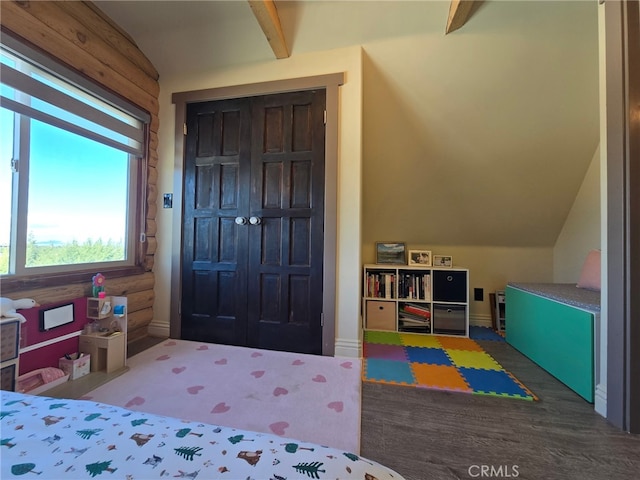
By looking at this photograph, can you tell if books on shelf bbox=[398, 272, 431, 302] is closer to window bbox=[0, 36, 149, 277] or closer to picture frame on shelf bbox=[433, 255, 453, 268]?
picture frame on shelf bbox=[433, 255, 453, 268]

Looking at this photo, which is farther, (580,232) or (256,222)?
(580,232)

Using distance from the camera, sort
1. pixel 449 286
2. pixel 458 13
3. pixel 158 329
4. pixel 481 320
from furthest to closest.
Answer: pixel 481 320 → pixel 449 286 → pixel 158 329 → pixel 458 13

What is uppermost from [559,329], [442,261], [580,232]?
[580,232]

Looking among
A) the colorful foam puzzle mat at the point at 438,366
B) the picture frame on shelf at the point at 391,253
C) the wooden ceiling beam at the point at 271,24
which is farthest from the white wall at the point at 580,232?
the wooden ceiling beam at the point at 271,24

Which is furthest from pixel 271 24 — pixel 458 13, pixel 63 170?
pixel 63 170

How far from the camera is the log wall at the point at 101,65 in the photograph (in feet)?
4.95

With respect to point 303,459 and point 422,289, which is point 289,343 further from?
point 303,459

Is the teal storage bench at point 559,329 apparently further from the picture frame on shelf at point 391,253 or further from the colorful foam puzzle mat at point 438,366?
the picture frame on shelf at point 391,253

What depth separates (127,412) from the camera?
2.14ft

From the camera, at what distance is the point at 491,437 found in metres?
1.19

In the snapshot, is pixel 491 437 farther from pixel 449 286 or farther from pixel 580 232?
pixel 580 232

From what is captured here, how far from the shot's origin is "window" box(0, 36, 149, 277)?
1472 mm

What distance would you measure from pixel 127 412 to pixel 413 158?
2643mm

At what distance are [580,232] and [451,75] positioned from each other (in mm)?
1997
